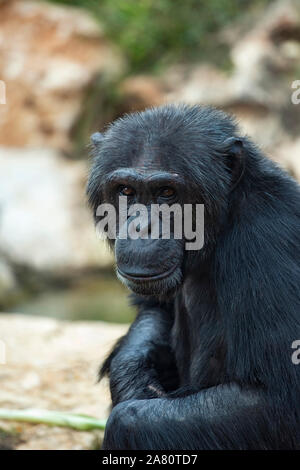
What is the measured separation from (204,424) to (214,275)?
0.88 meters

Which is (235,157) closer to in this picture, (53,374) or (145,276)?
(145,276)

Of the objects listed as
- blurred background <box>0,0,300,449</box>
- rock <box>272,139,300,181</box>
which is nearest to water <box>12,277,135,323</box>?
blurred background <box>0,0,300,449</box>

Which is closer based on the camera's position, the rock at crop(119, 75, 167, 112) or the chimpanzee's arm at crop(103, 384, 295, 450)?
the chimpanzee's arm at crop(103, 384, 295, 450)

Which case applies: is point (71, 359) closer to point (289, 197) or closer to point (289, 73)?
point (289, 197)

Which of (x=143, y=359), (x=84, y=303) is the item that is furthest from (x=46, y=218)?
(x=143, y=359)

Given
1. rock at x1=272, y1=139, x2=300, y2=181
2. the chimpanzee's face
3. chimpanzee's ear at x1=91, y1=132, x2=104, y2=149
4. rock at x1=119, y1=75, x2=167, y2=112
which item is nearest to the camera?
the chimpanzee's face

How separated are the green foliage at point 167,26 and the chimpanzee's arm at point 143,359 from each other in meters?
9.29

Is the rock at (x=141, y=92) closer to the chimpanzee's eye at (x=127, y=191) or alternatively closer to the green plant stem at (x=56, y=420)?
the green plant stem at (x=56, y=420)

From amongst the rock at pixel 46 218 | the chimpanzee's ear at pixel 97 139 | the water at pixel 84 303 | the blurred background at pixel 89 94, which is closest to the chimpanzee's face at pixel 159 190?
the chimpanzee's ear at pixel 97 139

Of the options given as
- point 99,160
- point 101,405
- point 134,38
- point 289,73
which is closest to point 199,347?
point 99,160

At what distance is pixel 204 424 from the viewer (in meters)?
4.11

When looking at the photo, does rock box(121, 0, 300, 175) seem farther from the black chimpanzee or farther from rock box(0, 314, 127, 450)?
the black chimpanzee

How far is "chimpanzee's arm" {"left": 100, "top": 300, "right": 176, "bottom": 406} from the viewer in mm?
4836

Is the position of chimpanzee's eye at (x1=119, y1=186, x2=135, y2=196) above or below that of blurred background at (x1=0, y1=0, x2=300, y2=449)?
below
